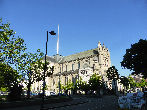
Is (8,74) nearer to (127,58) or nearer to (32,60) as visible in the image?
(32,60)

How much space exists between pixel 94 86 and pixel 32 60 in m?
27.6

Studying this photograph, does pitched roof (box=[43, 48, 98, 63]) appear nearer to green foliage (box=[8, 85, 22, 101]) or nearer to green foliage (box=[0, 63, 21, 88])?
green foliage (box=[8, 85, 22, 101])

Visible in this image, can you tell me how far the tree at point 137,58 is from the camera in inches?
1147

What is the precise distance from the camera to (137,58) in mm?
30266

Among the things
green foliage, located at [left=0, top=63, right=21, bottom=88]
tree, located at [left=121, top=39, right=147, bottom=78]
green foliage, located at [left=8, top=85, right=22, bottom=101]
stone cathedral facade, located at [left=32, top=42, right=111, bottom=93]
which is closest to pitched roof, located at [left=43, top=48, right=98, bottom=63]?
stone cathedral facade, located at [left=32, top=42, right=111, bottom=93]

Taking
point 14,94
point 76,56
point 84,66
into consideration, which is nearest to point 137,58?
point 14,94

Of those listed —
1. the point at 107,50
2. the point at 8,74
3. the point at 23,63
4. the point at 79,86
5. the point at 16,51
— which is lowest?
the point at 79,86

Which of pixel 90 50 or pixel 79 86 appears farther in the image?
pixel 90 50

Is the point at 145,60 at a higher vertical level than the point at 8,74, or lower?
higher

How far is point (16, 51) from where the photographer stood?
68.9 ft

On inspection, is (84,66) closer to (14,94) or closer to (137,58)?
(137,58)

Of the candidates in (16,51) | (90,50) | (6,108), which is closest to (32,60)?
(16,51)

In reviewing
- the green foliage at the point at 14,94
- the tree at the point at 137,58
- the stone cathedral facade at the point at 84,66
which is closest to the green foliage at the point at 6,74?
the green foliage at the point at 14,94

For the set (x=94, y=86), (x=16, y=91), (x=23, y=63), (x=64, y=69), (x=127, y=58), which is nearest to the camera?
(x=16, y=91)
